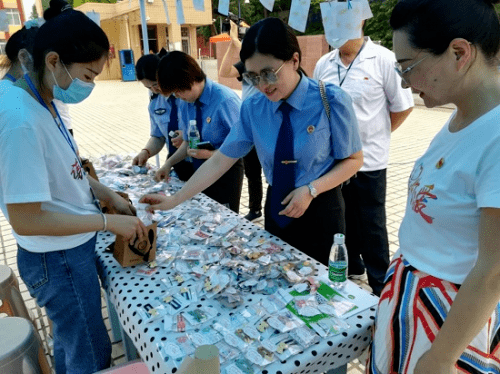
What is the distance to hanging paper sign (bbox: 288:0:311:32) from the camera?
1.97m

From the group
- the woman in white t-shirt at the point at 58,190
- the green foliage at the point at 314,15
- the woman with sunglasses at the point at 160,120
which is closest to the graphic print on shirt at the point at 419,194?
the woman in white t-shirt at the point at 58,190

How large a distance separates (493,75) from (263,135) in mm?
1051

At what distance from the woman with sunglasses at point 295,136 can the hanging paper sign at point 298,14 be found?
1.40ft

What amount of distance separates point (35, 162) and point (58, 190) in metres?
0.21

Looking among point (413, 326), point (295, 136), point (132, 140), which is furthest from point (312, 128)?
point (132, 140)

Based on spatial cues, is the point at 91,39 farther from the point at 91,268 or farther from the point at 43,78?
the point at 91,268

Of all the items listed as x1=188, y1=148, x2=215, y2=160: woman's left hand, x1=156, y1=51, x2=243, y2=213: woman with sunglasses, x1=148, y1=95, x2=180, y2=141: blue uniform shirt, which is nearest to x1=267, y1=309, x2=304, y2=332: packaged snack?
x1=156, y1=51, x2=243, y2=213: woman with sunglasses

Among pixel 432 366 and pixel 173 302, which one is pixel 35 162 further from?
pixel 432 366

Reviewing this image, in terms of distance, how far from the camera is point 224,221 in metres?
2.06

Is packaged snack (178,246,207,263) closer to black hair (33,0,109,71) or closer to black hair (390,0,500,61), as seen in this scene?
black hair (33,0,109,71)

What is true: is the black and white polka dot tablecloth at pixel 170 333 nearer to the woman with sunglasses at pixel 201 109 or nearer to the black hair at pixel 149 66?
the woman with sunglasses at pixel 201 109

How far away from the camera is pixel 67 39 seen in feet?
4.04

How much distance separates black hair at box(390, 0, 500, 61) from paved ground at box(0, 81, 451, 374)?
1.95 meters

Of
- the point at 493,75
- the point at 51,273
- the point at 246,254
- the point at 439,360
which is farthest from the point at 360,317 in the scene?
the point at 51,273
